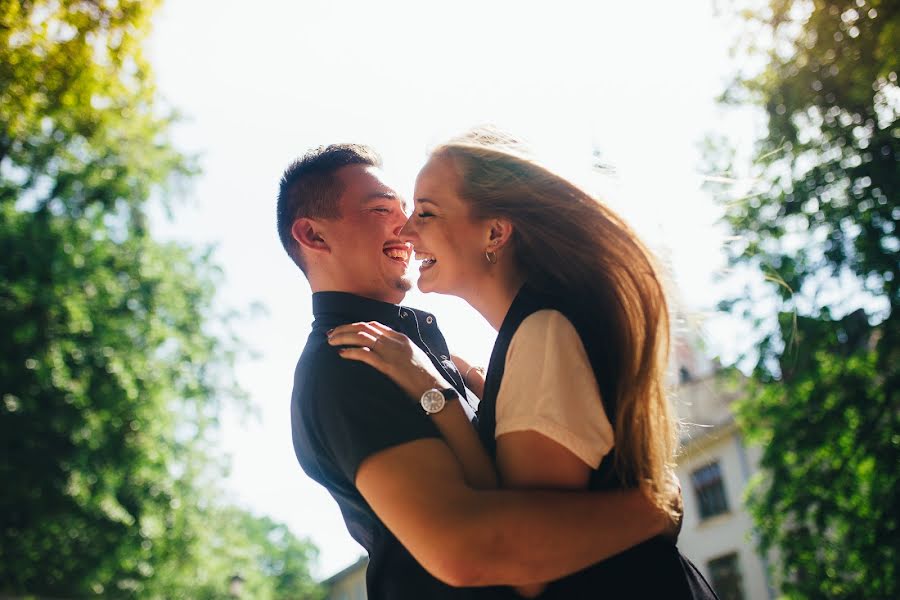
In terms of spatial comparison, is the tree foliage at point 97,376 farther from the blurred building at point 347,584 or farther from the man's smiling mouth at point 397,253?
the blurred building at point 347,584

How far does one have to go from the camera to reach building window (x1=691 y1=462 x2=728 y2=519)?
90.9 feet

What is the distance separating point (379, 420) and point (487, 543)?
40 cm

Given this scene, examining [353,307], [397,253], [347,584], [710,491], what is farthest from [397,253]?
[347,584]

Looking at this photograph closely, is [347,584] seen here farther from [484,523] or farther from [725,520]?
[484,523]

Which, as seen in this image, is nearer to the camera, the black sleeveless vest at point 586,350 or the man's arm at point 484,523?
the man's arm at point 484,523

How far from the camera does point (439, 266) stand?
8.38ft

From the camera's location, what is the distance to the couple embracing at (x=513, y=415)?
1921 mm

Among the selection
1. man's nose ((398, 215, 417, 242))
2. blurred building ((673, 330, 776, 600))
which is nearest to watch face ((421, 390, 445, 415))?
man's nose ((398, 215, 417, 242))

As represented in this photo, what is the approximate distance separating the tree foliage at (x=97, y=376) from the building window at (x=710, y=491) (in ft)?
51.6

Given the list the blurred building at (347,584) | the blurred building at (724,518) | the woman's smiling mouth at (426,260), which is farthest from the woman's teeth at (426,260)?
the blurred building at (347,584)

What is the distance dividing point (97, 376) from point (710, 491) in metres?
19.3

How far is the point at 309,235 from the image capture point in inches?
122

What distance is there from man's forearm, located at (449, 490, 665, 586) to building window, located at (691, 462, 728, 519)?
88.7 feet

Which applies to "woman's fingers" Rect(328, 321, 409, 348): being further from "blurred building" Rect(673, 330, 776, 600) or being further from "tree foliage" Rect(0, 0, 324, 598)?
"blurred building" Rect(673, 330, 776, 600)
